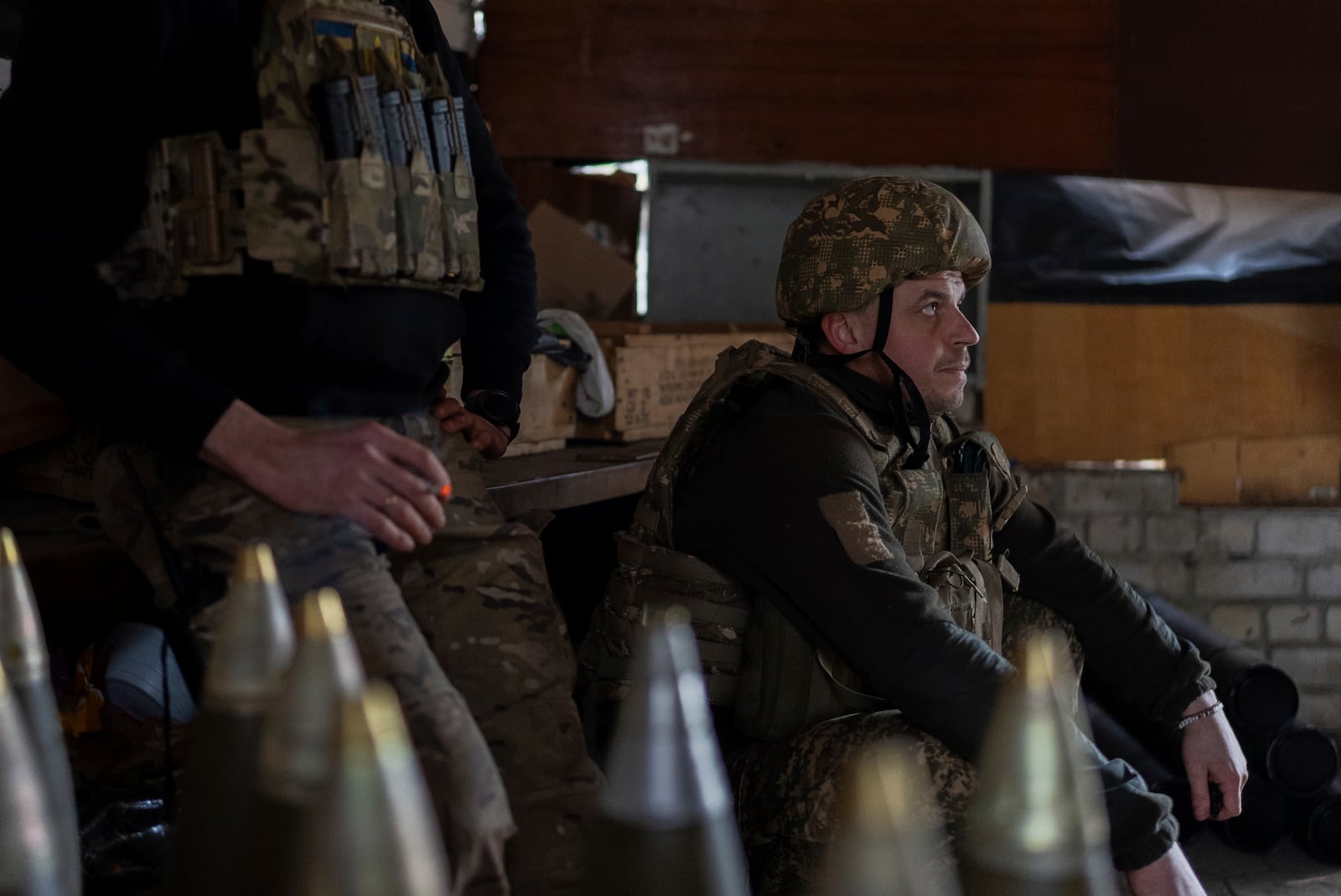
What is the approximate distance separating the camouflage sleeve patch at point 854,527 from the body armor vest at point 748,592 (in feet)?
0.70

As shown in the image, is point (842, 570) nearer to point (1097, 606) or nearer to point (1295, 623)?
point (1097, 606)

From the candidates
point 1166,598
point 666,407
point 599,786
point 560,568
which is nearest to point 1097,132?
point 1166,598

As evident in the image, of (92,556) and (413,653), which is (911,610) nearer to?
(413,653)

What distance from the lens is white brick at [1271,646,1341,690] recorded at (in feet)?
16.0

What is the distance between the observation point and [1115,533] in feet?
16.0

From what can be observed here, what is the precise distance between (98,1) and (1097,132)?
4.02 meters

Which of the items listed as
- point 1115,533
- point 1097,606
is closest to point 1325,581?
point 1115,533

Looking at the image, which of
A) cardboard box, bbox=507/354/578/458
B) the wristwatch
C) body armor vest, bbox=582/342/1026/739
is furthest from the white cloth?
the wristwatch

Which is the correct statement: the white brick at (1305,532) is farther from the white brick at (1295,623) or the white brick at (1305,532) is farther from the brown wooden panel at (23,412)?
the brown wooden panel at (23,412)

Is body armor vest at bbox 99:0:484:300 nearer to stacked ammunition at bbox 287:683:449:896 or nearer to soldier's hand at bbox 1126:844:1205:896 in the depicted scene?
stacked ammunition at bbox 287:683:449:896

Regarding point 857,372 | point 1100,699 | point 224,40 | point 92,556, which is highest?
point 224,40

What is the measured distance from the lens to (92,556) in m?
1.78

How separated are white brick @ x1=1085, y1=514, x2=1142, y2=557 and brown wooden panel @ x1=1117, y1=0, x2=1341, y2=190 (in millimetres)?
1277

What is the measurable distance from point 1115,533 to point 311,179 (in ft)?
12.8
